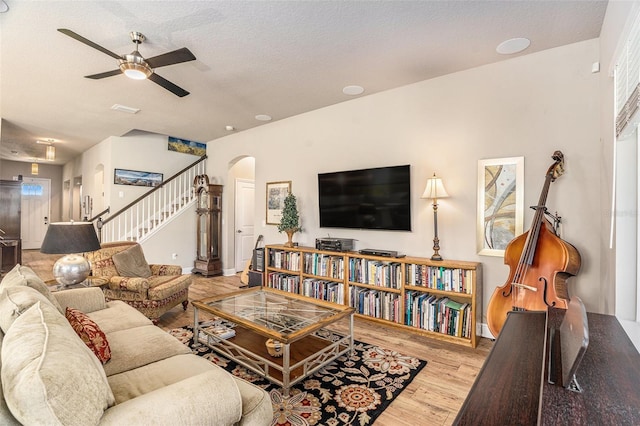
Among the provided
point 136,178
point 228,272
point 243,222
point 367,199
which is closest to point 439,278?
point 367,199

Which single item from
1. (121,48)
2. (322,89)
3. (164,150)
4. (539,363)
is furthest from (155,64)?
(164,150)

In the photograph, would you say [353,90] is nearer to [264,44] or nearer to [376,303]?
[264,44]

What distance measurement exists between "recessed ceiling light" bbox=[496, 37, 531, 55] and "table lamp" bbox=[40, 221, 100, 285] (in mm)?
4013

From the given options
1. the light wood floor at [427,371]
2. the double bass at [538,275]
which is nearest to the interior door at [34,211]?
the light wood floor at [427,371]

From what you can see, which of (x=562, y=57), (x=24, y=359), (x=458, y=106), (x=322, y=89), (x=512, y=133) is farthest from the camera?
(x=322, y=89)

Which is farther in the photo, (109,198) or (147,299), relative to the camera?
(109,198)

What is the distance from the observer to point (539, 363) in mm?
999

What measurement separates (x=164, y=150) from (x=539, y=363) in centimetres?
716

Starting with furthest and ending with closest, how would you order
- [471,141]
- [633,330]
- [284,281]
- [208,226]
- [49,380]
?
[208,226] → [284,281] → [471,141] → [633,330] → [49,380]

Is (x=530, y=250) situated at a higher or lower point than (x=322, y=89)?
lower

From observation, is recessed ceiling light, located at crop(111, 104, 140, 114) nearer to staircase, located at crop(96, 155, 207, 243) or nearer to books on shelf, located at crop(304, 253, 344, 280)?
staircase, located at crop(96, 155, 207, 243)

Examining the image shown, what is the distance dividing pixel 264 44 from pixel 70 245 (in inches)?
94.0

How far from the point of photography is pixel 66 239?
262 cm

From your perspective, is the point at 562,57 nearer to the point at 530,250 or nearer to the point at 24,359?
the point at 530,250
